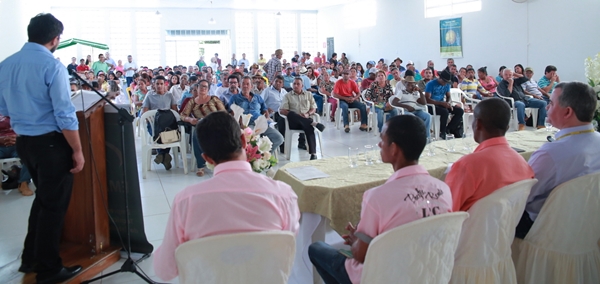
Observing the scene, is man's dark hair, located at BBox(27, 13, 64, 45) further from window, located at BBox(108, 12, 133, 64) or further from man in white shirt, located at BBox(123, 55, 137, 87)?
window, located at BBox(108, 12, 133, 64)

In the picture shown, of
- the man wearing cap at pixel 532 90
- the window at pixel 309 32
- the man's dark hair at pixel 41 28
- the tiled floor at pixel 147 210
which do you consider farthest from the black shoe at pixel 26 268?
the window at pixel 309 32

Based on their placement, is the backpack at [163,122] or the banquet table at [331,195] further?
the backpack at [163,122]

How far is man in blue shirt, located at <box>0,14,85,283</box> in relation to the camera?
2.22m

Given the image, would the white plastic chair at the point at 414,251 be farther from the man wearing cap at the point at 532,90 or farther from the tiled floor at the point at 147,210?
the man wearing cap at the point at 532,90

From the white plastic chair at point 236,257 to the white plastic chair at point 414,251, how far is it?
272 millimetres

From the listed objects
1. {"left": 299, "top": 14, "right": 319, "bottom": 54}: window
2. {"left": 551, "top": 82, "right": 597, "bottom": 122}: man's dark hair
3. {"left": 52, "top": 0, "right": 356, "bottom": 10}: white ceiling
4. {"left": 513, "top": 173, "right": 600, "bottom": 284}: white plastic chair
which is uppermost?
{"left": 52, "top": 0, "right": 356, "bottom": 10}: white ceiling

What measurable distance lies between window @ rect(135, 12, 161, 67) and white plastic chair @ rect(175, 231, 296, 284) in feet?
65.0

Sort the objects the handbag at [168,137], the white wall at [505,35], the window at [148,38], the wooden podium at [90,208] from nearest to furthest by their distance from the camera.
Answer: the wooden podium at [90,208]
the handbag at [168,137]
the white wall at [505,35]
the window at [148,38]

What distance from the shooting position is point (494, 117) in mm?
2021

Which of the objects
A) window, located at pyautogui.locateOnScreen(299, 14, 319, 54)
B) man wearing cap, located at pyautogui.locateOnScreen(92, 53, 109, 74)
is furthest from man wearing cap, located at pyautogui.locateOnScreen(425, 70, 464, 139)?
window, located at pyautogui.locateOnScreen(299, 14, 319, 54)

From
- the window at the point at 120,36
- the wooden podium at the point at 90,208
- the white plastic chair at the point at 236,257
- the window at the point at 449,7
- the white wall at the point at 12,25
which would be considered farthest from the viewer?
the window at the point at 120,36

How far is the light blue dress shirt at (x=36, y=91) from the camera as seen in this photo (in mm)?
2213

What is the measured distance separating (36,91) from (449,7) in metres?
12.5

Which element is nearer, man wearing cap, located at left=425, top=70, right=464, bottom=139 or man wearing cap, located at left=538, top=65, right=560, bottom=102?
man wearing cap, located at left=425, top=70, right=464, bottom=139
